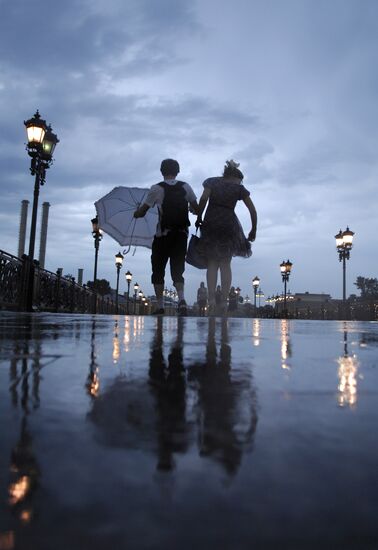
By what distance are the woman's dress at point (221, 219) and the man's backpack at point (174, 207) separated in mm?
369

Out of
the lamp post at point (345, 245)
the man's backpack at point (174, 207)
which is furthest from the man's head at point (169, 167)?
the lamp post at point (345, 245)

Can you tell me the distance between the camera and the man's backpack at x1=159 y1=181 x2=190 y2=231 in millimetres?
6020

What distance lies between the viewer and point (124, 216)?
1007cm

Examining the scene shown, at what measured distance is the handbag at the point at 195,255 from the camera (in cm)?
644

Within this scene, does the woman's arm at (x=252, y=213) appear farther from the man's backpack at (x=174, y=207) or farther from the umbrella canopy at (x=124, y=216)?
A: the umbrella canopy at (x=124, y=216)

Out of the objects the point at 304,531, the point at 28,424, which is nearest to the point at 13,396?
the point at 28,424

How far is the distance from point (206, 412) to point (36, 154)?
12394 millimetres

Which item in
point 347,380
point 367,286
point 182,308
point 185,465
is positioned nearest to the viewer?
point 185,465

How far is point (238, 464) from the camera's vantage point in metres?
0.44

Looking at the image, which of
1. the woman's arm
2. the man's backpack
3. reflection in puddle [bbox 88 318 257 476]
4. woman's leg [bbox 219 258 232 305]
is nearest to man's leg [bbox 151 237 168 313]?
the man's backpack

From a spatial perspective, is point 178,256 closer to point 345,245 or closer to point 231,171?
→ point 231,171

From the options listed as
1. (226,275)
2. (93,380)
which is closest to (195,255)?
(226,275)

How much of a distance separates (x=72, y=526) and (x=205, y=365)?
2.65ft

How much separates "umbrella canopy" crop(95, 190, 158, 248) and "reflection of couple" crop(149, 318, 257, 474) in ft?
28.6
